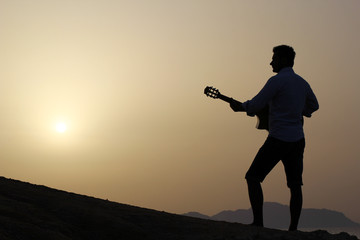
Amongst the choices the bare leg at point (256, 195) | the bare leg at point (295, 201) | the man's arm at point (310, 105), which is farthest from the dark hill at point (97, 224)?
the man's arm at point (310, 105)

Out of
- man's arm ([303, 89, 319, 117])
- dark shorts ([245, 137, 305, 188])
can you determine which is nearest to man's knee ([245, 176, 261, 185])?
dark shorts ([245, 137, 305, 188])

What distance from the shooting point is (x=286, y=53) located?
299 inches

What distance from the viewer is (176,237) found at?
695cm

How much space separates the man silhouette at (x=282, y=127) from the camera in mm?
7430

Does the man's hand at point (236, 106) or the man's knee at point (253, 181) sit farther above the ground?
the man's hand at point (236, 106)

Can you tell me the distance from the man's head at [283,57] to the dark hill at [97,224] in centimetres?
227

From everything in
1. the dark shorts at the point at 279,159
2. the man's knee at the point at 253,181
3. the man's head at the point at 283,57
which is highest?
the man's head at the point at 283,57

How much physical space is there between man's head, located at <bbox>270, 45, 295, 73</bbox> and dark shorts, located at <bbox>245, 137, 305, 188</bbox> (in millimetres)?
1038

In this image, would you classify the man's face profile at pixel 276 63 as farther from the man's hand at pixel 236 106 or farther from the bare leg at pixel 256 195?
the bare leg at pixel 256 195

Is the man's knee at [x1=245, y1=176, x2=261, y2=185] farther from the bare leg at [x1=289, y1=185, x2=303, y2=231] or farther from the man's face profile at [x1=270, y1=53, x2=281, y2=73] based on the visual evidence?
the man's face profile at [x1=270, y1=53, x2=281, y2=73]

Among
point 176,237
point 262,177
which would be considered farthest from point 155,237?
point 262,177

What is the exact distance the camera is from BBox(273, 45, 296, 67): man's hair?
24.9 feet

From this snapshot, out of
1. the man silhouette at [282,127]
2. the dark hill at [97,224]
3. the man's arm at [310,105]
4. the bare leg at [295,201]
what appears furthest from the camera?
the man's arm at [310,105]

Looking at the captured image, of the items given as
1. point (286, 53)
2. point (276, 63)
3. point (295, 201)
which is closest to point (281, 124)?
point (276, 63)
